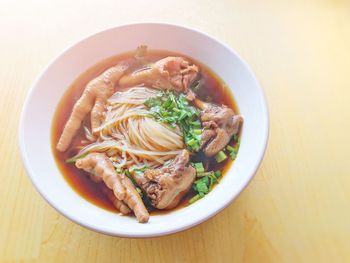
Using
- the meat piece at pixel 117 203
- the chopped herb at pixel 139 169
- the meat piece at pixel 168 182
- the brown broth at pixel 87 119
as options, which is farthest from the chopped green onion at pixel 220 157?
the meat piece at pixel 117 203

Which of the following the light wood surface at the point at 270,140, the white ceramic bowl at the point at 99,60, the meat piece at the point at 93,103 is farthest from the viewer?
the meat piece at the point at 93,103

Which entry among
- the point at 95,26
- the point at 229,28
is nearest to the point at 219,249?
the point at 229,28

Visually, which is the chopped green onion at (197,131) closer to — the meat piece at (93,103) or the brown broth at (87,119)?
the brown broth at (87,119)

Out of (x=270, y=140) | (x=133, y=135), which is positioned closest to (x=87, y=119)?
(x=133, y=135)

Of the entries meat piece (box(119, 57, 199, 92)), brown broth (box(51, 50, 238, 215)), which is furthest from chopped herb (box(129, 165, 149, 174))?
meat piece (box(119, 57, 199, 92))

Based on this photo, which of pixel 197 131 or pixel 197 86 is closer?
pixel 197 131

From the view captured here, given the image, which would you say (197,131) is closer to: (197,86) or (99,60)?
(197,86)

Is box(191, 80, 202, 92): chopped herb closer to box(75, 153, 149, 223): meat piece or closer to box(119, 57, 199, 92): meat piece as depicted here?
box(119, 57, 199, 92): meat piece
